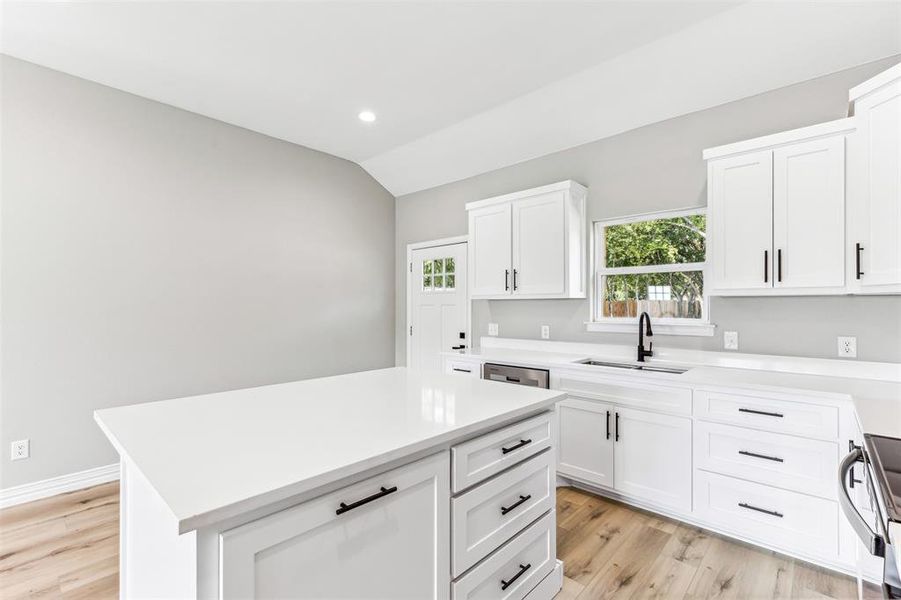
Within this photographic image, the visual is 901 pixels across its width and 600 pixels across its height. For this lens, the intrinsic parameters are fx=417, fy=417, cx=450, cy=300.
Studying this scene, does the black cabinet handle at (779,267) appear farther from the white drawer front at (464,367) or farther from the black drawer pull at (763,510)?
the white drawer front at (464,367)

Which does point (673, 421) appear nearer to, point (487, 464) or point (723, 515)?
point (723, 515)

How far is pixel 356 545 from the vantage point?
1.08m

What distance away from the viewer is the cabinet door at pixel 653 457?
7.80 feet

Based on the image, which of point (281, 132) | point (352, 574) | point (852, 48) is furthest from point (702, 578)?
point (281, 132)

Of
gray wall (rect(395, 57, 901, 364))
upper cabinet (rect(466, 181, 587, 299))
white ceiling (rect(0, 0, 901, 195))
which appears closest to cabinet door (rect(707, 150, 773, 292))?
gray wall (rect(395, 57, 901, 364))

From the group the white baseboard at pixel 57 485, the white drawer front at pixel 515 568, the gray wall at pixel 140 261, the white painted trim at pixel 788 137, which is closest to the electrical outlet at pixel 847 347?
the white painted trim at pixel 788 137

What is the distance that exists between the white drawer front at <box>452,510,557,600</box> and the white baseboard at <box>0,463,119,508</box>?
3118 mm

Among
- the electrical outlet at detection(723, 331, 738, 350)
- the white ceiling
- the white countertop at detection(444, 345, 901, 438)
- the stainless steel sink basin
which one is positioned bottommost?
the stainless steel sink basin

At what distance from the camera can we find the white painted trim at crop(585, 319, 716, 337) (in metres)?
2.85

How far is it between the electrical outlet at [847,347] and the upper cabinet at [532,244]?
1552 millimetres

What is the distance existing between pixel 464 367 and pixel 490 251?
1062mm

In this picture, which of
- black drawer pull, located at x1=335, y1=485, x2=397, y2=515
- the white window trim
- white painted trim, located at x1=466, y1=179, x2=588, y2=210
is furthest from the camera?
white painted trim, located at x1=466, y1=179, x2=588, y2=210

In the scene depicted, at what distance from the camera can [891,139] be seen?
1.94 m

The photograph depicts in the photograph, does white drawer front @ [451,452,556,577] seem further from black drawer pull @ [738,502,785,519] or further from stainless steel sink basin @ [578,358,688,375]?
stainless steel sink basin @ [578,358,688,375]
